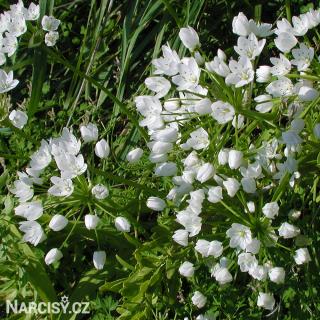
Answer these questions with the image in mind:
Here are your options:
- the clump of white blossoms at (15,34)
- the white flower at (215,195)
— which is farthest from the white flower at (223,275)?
the clump of white blossoms at (15,34)

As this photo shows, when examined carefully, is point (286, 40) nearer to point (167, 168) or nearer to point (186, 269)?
point (167, 168)

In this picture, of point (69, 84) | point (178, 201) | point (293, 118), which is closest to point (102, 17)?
point (69, 84)

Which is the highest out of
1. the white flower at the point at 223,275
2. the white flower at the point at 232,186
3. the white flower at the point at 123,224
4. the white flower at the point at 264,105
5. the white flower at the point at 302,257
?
the white flower at the point at 264,105

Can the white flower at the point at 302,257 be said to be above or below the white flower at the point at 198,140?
below

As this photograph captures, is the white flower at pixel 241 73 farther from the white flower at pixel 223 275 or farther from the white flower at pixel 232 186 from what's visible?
the white flower at pixel 223 275

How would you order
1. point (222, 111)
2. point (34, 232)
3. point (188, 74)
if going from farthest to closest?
point (34, 232), point (188, 74), point (222, 111)

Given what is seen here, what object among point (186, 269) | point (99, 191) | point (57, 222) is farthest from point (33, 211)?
point (186, 269)

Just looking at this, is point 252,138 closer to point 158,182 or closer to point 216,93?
point 158,182
